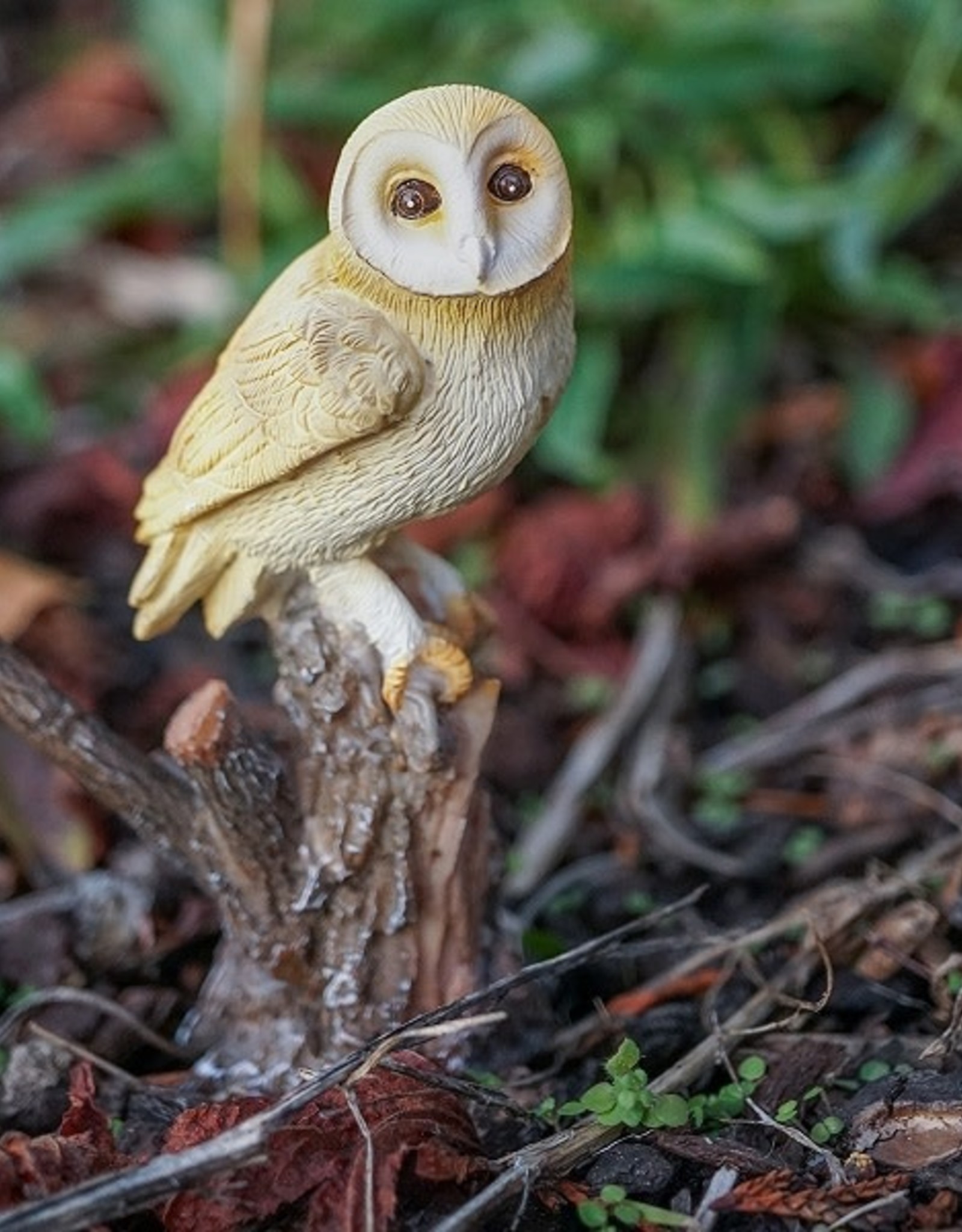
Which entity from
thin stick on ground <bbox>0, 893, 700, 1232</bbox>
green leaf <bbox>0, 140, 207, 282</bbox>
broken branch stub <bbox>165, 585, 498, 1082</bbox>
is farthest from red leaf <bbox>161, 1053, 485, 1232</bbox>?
green leaf <bbox>0, 140, 207, 282</bbox>

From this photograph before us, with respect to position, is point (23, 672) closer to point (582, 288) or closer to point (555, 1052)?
point (555, 1052)

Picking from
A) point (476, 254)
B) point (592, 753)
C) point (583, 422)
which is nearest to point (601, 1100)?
point (476, 254)

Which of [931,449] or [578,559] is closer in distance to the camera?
[578,559]

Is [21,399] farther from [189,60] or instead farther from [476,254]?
[476,254]

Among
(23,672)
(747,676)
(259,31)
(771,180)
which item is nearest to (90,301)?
(259,31)

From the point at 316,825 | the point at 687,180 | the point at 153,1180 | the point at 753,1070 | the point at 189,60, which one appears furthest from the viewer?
the point at 189,60
